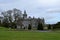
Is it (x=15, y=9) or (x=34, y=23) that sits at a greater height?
(x=15, y=9)

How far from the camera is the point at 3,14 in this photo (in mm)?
101625

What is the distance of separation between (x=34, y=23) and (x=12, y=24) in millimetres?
34139

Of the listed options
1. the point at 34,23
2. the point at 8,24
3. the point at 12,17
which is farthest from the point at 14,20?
the point at 34,23

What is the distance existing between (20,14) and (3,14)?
11784mm

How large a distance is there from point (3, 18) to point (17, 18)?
10154 millimetres

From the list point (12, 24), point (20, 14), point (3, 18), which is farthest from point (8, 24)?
point (20, 14)

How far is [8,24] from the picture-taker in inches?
3711

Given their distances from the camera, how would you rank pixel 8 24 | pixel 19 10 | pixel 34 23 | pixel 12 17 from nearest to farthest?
1. pixel 8 24
2. pixel 12 17
3. pixel 19 10
4. pixel 34 23

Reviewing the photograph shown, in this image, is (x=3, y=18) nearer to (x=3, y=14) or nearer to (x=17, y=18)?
(x=3, y=14)

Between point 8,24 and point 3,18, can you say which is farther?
point 3,18

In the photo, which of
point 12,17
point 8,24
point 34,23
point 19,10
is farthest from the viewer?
point 34,23

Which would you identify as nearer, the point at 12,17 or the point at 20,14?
the point at 12,17

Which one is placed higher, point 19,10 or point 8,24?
point 19,10

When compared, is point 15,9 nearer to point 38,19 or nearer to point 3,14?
point 3,14
